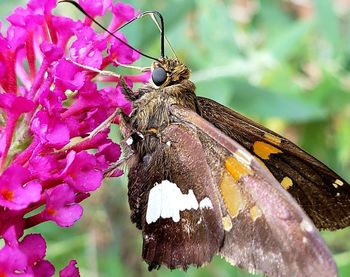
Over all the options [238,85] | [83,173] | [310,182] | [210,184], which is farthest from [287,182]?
[238,85]

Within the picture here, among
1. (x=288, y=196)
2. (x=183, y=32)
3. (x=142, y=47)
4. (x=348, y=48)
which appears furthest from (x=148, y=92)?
(x=348, y=48)

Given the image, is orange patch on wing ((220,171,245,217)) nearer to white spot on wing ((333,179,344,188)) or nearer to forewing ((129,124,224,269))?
forewing ((129,124,224,269))

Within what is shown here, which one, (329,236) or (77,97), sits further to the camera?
(329,236)

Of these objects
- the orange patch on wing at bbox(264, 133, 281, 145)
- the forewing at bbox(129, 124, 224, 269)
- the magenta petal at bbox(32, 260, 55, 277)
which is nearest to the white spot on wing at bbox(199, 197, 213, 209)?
the forewing at bbox(129, 124, 224, 269)

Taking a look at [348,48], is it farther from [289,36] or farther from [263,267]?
[263,267]

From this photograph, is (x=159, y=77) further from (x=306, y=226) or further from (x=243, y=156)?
(x=306, y=226)

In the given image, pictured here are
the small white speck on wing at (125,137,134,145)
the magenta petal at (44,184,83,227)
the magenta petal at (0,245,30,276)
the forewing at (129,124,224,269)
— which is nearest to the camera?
the magenta petal at (0,245,30,276)
